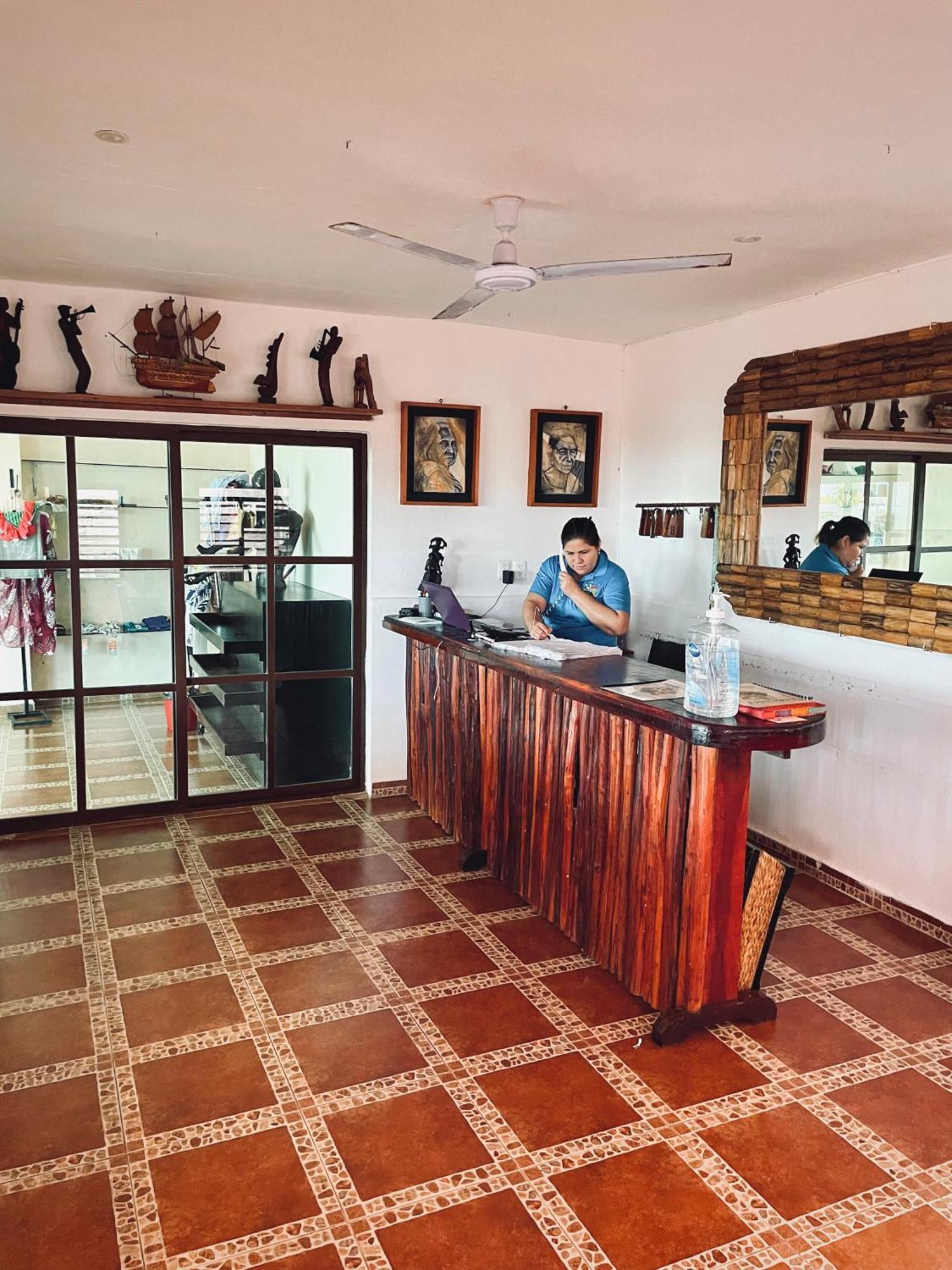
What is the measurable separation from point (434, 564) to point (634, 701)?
2.44 metres

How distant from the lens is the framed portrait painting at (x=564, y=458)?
5441 millimetres

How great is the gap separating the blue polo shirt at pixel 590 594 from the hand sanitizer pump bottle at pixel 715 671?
157 cm

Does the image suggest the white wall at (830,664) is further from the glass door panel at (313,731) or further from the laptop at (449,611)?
the glass door panel at (313,731)

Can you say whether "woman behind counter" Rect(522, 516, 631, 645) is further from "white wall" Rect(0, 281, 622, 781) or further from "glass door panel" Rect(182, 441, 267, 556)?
"glass door panel" Rect(182, 441, 267, 556)

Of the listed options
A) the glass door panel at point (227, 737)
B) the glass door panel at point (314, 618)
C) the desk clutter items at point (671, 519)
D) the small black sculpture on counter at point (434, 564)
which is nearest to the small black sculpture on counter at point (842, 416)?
the desk clutter items at point (671, 519)

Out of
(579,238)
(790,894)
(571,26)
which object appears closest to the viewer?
(571,26)

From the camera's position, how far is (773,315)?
4.41 meters

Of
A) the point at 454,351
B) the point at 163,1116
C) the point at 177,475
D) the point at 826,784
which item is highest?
the point at 454,351

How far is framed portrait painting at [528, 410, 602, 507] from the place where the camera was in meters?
5.44

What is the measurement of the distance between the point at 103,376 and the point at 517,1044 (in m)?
3.59

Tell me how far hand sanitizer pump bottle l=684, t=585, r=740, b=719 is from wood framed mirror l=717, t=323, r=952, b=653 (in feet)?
4.05

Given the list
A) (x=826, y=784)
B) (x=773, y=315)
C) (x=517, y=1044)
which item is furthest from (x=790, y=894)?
(x=773, y=315)

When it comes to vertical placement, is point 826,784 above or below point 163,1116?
above

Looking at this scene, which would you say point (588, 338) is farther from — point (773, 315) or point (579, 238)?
point (579, 238)
